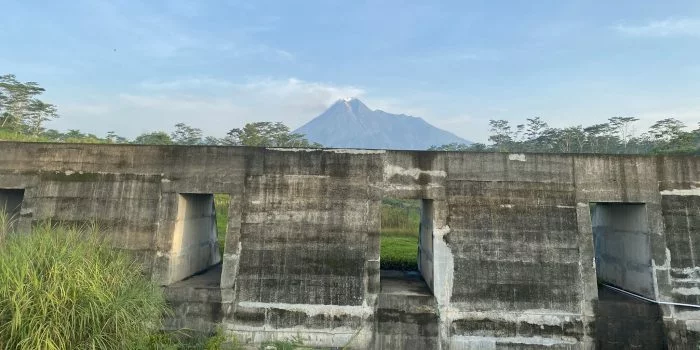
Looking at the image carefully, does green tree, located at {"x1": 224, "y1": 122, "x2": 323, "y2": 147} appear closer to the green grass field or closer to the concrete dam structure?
the green grass field

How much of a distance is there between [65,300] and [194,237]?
4.59m

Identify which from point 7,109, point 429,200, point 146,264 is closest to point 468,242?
point 429,200

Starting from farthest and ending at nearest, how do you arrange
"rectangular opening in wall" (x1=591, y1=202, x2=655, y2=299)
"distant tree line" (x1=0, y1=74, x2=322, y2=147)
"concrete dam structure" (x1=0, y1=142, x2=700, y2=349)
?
"distant tree line" (x1=0, y1=74, x2=322, y2=147), "rectangular opening in wall" (x1=591, y1=202, x2=655, y2=299), "concrete dam structure" (x1=0, y1=142, x2=700, y2=349)

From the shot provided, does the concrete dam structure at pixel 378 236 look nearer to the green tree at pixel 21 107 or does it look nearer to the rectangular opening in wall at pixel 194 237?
the rectangular opening in wall at pixel 194 237

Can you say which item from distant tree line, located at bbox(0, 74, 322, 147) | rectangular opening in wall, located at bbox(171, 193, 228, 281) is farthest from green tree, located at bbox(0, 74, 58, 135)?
rectangular opening in wall, located at bbox(171, 193, 228, 281)

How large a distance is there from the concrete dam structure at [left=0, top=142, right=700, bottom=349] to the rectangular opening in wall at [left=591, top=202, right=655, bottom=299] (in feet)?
0.16

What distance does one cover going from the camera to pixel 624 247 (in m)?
8.69

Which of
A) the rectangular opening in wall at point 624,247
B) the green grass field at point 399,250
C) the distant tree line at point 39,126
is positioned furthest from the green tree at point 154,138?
the rectangular opening in wall at point 624,247

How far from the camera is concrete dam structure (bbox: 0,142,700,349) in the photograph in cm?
739

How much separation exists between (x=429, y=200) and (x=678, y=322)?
507 centimetres

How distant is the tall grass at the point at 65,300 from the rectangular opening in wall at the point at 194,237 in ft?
8.79

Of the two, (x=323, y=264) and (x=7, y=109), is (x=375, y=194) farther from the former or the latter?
(x=7, y=109)

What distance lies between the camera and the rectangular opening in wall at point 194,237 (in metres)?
8.34

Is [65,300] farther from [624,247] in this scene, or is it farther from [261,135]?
[261,135]
